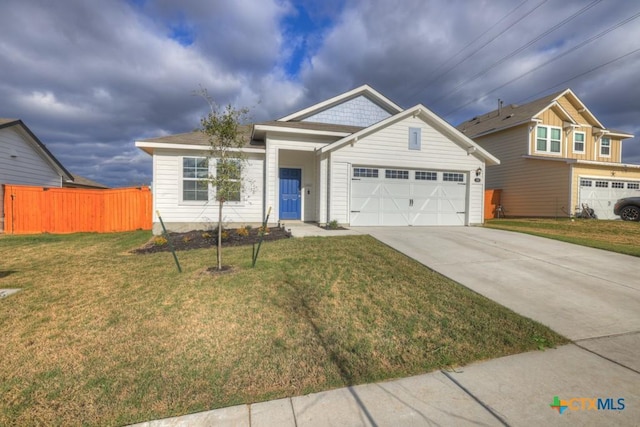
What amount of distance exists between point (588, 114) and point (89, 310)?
28310 mm

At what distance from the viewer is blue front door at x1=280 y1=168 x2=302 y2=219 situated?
12.8m

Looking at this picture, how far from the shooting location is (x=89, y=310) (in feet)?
14.1

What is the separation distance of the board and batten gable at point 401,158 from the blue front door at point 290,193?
229 cm

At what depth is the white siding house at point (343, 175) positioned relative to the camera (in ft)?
35.7

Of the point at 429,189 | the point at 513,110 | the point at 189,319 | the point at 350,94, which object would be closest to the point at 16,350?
the point at 189,319

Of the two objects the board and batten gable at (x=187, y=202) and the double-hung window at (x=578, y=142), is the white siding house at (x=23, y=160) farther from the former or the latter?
the double-hung window at (x=578, y=142)

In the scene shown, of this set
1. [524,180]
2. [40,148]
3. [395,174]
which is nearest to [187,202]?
[395,174]

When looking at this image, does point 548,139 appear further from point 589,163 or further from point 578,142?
point 589,163

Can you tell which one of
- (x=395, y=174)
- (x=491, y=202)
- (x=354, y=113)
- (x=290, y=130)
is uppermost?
(x=354, y=113)

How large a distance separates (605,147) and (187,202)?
1094 inches

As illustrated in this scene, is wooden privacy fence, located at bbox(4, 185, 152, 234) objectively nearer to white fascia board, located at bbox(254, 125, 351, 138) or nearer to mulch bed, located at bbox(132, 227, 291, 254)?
mulch bed, located at bbox(132, 227, 291, 254)

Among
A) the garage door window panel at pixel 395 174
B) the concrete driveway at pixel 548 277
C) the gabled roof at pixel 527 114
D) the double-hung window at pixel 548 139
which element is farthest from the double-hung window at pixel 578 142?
the garage door window panel at pixel 395 174

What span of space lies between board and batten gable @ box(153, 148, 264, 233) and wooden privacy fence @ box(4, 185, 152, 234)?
2976 millimetres

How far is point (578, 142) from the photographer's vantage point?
20.3 meters
